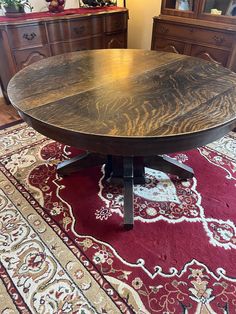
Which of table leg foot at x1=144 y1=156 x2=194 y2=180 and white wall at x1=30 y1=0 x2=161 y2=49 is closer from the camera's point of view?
table leg foot at x1=144 y1=156 x2=194 y2=180

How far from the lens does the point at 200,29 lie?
2.16 metres

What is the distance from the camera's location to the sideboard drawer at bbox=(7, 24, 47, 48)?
2.10 metres

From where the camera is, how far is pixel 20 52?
2221 millimetres

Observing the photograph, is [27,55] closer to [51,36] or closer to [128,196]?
[51,36]

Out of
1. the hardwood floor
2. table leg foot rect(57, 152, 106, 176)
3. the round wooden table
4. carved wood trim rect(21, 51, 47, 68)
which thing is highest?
the round wooden table

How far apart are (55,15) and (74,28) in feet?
0.65

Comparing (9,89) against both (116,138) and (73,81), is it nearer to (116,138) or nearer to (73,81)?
(73,81)

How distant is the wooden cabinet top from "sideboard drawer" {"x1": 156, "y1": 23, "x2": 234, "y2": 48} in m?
0.57

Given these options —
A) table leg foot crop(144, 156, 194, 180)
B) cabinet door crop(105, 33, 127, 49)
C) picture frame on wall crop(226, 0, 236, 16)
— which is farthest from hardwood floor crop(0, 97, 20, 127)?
picture frame on wall crop(226, 0, 236, 16)

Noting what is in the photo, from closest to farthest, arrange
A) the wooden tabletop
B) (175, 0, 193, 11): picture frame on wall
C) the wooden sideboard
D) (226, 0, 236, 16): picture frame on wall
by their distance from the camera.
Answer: the wooden tabletop
(226, 0, 236, 16): picture frame on wall
the wooden sideboard
(175, 0, 193, 11): picture frame on wall

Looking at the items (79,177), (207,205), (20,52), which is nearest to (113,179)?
(79,177)

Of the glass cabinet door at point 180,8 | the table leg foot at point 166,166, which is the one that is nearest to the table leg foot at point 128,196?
the table leg foot at point 166,166

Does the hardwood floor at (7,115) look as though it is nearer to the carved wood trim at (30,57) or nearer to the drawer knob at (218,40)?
the carved wood trim at (30,57)

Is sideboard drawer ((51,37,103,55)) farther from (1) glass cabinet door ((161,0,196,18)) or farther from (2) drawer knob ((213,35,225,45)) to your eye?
(2) drawer knob ((213,35,225,45))
